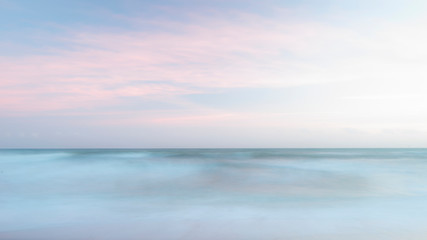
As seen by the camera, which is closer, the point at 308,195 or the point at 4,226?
the point at 4,226

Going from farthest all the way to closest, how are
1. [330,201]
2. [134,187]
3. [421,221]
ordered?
[134,187]
[330,201]
[421,221]

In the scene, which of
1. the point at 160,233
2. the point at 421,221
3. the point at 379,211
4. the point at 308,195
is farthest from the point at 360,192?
the point at 160,233

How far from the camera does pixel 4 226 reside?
5273 millimetres

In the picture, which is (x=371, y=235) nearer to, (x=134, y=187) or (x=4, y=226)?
(x=4, y=226)

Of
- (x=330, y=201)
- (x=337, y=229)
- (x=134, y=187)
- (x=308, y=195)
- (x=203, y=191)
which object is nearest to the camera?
(x=337, y=229)

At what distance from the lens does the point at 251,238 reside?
4.62 metres

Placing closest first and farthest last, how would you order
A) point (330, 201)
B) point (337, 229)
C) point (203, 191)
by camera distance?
point (337, 229)
point (330, 201)
point (203, 191)

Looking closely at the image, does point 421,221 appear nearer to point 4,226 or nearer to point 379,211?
point 379,211

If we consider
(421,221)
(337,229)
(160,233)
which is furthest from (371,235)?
(160,233)

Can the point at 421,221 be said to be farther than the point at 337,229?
Yes

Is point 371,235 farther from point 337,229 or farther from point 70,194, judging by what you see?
point 70,194

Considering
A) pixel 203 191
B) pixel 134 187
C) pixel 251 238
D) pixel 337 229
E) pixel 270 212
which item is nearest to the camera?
pixel 251 238

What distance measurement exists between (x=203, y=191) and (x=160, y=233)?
3958mm

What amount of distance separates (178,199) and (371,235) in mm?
4066
